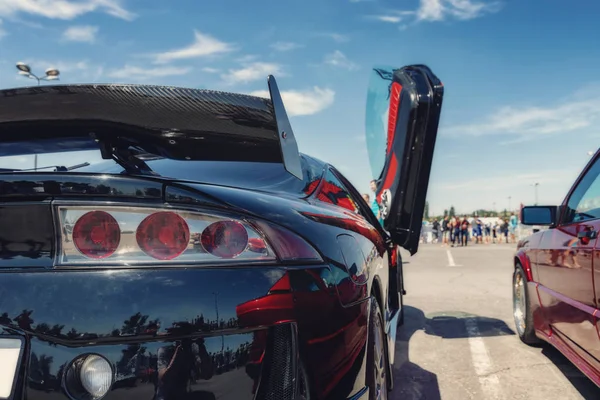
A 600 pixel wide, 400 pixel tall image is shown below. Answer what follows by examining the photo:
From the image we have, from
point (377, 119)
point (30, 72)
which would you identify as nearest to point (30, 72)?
point (30, 72)

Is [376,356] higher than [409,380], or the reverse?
[376,356]

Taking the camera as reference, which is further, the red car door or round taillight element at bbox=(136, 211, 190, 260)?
the red car door

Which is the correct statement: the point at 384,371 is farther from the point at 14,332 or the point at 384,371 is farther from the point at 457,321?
the point at 457,321

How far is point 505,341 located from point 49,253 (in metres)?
4.15

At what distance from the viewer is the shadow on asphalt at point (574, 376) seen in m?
2.98

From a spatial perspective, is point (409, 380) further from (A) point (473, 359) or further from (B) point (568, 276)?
(B) point (568, 276)

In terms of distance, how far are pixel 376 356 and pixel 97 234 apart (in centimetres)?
122

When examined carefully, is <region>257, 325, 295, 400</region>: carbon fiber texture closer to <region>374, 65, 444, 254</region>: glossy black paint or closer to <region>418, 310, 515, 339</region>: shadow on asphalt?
<region>374, 65, 444, 254</region>: glossy black paint

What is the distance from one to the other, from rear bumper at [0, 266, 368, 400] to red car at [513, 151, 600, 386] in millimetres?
1939

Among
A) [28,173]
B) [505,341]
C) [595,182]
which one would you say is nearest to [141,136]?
[28,173]

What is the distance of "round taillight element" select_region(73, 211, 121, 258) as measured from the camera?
1.25 metres

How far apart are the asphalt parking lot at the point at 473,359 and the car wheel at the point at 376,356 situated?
0.98m

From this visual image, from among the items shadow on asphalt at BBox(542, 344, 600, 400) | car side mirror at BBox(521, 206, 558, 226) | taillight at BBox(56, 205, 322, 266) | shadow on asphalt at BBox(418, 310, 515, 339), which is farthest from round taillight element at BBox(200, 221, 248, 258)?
shadow on asphalt at BBox(418, 310, 515, 339)

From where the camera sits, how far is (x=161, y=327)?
1.16 metres
